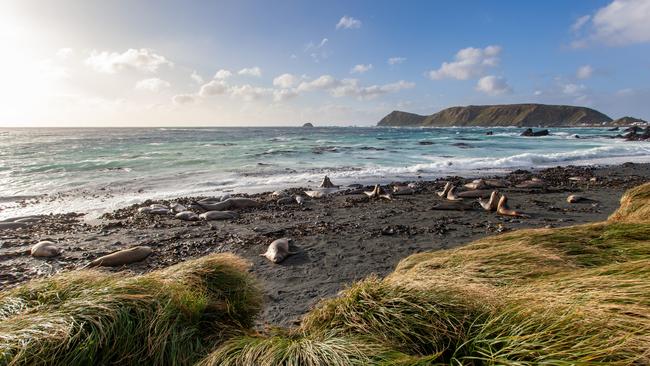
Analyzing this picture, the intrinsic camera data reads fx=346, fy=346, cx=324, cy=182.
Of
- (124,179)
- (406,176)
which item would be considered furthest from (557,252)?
(124,179)

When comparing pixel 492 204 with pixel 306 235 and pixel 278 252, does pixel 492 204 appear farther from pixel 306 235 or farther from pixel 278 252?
pixel 278 252

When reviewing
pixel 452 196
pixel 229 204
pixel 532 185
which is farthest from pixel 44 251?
pixel 532 185

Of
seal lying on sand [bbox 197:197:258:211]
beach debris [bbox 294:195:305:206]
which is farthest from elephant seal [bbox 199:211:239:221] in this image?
beach debris [bbox 294:195:305:206]

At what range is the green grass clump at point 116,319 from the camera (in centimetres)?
186

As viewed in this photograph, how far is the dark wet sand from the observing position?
A: 5.93m

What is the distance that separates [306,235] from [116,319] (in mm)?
6250

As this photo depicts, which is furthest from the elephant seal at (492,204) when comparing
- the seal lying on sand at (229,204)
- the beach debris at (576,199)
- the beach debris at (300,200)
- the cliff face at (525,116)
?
the cliff face at (525,116)

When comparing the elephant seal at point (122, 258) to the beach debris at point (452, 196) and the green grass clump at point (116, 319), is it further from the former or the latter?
the beach debris at point (452, 196)

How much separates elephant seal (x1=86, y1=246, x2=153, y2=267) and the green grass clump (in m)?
4.48

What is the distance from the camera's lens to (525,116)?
152m

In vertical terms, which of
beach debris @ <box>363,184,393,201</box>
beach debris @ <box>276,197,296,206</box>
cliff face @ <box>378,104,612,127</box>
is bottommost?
beach debris @ <box>276,197,296,206</box>

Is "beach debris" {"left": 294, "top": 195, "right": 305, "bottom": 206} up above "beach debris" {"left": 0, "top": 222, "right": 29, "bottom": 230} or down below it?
above

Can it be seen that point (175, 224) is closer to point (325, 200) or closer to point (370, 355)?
point (325, 200)

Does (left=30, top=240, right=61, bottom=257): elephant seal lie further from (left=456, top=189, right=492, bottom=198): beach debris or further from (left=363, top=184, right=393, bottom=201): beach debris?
(left=456, top=189, right=492, bottom=198): beach debris
